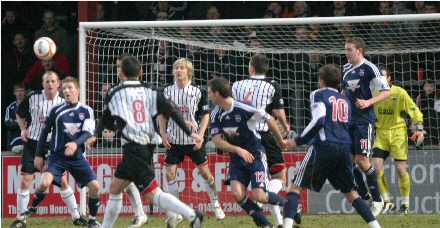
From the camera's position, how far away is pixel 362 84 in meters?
12.5

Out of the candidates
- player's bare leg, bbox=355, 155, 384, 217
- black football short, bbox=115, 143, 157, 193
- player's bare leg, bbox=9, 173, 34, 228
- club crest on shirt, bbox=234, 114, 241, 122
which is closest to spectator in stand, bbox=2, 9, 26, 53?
player's bare leg, bbox=9, 173, 34, 228

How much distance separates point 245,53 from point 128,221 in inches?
131

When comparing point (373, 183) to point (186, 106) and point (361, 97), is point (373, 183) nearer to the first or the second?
point (361, 97)

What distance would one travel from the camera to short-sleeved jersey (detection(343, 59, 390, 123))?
12.5 metres

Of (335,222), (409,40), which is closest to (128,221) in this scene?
(335,222)

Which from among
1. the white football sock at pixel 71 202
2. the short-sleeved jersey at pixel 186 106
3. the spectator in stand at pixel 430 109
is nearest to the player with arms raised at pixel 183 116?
the short-sleeved jersey at pixel 186 106

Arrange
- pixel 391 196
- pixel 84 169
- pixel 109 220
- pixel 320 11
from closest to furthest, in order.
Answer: pixel 109 220 → pixel 84 169 → pixel 391 196 → pixel 320 11

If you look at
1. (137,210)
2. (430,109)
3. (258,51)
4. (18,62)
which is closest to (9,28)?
(18,62)

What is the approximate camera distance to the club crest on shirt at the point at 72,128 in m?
12.0

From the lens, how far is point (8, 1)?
17812 mm

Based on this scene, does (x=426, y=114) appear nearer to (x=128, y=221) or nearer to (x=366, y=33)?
(x=366, y=33)

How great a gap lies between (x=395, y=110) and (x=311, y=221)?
1.96 meters

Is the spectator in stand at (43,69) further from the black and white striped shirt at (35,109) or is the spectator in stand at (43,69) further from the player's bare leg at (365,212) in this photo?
the player's bare leg at (365,212)

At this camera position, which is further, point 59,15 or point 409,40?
point 59,15
